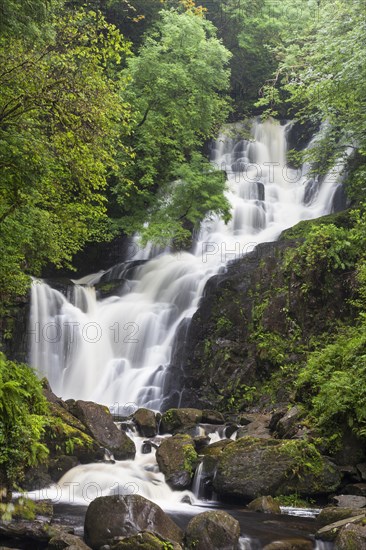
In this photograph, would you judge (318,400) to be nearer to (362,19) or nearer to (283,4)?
(362,19)

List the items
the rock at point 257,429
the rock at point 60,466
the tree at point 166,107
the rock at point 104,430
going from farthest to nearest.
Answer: the tree at point 166,107 → the rock at point 257,429 → the rock at point 104,430 → the rock at point 60,466

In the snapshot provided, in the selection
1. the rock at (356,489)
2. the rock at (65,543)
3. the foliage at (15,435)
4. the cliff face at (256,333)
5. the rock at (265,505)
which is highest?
the cliff face at (256,333)

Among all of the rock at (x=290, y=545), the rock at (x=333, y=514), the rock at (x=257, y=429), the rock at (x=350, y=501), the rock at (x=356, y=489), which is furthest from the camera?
the rock at (x=257, y=429)

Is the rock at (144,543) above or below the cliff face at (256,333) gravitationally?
below

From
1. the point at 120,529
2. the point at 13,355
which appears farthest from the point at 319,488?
the point at 13,355

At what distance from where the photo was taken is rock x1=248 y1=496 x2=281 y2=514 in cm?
900

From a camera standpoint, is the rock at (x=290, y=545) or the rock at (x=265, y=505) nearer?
the rock at (x=290, y=545)

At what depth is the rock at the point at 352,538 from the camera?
22.8 feet

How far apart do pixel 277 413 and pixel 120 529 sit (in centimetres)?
537

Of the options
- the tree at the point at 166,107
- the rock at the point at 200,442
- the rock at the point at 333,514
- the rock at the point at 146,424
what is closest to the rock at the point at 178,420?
the rock at the point at 146,424

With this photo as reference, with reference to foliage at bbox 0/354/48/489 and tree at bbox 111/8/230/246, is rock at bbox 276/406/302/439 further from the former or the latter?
tree at bbox 111/8/230/246

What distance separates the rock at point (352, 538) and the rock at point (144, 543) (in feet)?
6.77

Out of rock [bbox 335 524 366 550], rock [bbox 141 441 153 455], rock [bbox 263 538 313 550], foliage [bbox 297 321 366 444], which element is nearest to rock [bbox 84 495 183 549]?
rock [bbox 263 538 313 550]

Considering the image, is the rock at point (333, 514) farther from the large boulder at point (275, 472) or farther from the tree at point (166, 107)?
the tree at point (166, 107)
